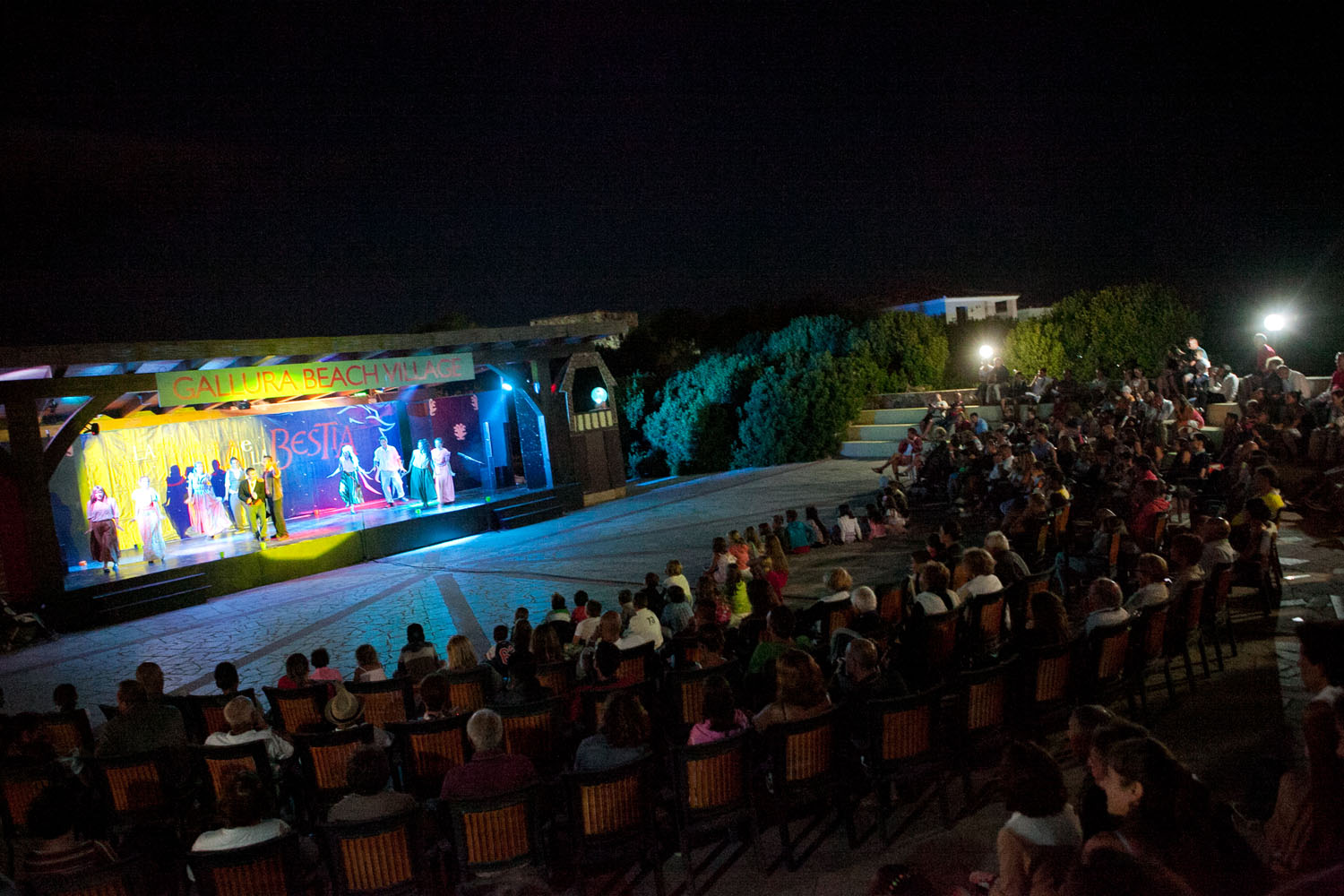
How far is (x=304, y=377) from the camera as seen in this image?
1462 centimetres

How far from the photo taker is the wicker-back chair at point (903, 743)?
4.16 m

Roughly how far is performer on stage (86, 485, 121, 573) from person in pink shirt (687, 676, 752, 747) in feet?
43.1

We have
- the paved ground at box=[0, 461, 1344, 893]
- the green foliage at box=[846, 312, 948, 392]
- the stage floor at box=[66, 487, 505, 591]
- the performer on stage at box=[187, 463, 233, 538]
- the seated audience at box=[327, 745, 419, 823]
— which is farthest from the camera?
the green foliage at box=[846, 312, 948, 392]

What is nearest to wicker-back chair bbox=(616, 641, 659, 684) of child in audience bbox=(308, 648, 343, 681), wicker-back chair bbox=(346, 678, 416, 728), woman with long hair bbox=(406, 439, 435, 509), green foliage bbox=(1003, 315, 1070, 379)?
wicker-back chair bbox=(346, 678, 416, 728)

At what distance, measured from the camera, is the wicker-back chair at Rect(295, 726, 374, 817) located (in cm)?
460

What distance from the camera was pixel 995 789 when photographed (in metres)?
4.50

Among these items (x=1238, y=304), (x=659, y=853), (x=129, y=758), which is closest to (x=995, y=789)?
(x=659, y=853)

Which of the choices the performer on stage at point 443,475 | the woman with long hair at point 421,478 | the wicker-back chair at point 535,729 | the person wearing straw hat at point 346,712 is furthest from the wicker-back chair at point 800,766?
the woman with long hair at point 421,478

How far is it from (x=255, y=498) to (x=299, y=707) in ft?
35.5

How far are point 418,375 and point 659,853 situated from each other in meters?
13.1

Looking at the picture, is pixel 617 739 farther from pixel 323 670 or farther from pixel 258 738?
pixel 323 670

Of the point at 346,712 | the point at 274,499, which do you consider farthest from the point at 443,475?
the point at 346,712

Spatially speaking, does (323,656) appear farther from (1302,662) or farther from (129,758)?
(1302,662)

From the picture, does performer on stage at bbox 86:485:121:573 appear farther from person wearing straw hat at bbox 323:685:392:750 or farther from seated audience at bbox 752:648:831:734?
seated audience at bbox 752:648:831:734
